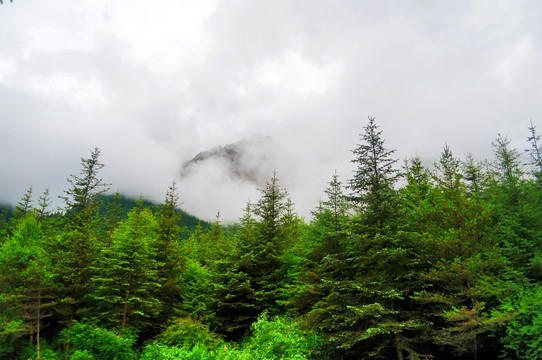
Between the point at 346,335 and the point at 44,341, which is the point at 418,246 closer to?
the point at 346,335

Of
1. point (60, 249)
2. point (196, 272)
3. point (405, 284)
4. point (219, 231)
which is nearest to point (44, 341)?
point (60, 249)

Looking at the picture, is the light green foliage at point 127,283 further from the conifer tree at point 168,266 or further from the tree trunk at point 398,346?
the tree trunk at point 398,346

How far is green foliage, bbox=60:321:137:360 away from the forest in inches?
3.6

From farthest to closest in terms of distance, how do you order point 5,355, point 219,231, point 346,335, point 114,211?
1. point 219,231
2. point 114,211
3. point 5,355
4. point 346,335

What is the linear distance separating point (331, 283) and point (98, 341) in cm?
1595

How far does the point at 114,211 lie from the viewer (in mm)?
45438

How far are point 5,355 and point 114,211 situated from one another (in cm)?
2794

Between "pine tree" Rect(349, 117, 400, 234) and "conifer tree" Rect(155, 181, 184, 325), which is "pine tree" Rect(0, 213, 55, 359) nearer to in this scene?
"conifer tree" Rect(155, 181, 184, 325)

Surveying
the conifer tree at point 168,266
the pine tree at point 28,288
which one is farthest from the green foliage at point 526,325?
the pine tree at point 28,288

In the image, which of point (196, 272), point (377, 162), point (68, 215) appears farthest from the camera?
point (68, 215)

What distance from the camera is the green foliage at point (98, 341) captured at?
18.6 m

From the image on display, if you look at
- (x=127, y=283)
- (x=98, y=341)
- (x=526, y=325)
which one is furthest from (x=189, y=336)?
(x=526, y=325)

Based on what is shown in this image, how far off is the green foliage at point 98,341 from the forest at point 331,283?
0.30ft

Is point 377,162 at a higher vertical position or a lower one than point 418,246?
higher
